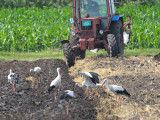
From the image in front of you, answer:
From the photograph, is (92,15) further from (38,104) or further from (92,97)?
(38,104)

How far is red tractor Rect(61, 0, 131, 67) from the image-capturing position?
14.9 m

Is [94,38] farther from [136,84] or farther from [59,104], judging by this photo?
[59,104]

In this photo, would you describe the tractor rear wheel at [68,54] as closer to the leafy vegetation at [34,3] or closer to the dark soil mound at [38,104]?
the dark soil mound at [38,104]

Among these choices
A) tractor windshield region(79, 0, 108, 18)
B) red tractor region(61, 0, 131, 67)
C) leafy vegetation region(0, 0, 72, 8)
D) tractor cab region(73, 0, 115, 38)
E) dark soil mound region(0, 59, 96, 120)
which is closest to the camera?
dark soil mound region(0, 59, 96, 120)

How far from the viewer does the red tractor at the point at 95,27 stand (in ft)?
48.9

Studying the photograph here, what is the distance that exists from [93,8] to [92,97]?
237 inches

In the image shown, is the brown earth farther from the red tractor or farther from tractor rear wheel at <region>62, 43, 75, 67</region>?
the red tractor

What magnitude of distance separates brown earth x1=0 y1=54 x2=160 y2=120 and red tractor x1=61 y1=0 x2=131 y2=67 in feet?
3.14

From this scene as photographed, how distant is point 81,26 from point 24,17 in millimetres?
12672

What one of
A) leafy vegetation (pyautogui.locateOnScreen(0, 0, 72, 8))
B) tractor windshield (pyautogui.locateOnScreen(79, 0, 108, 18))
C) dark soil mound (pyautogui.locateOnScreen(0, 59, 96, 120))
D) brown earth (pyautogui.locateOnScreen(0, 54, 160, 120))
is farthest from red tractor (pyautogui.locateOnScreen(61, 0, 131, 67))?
leafy vegetation (pyautogui.locateOnScreen(0, 0, 72, 8))

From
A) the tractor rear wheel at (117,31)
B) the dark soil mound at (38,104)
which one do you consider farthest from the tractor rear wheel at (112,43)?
the dark soil mound at (38,104)

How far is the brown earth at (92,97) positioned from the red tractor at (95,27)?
0.96 meters

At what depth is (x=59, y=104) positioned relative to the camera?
29.9 ft

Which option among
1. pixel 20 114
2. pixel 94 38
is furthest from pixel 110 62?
pixel 20 114
